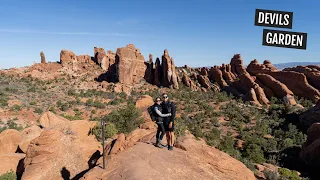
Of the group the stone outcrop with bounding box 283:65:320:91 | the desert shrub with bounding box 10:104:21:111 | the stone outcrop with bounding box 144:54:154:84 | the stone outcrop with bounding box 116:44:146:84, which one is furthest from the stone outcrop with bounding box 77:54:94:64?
the stone outcrop with bounding box 283:65:320:91

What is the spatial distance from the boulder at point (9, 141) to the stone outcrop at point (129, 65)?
38147mm

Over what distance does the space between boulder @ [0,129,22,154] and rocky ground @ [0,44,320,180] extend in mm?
52

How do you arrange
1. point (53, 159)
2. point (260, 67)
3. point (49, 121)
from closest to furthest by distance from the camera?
point (53, 159), point (49, 121), point (260, 67)

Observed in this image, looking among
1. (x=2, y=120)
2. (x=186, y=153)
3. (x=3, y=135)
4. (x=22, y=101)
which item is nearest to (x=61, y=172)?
(x=186, y=153)

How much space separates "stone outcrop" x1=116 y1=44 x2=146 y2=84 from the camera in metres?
52.4

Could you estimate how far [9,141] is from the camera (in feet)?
47.4

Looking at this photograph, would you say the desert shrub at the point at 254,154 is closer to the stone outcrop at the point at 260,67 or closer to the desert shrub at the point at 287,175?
the desert shrub at the point at 287,175

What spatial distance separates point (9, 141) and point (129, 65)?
1556 inches

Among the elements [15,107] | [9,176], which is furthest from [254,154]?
[15,107]

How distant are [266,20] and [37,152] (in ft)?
35.3

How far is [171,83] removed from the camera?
5466 centimetres

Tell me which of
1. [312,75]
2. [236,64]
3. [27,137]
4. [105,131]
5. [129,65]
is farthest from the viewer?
[236,64]

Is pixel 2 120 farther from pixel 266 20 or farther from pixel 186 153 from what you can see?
pixel 266 20
